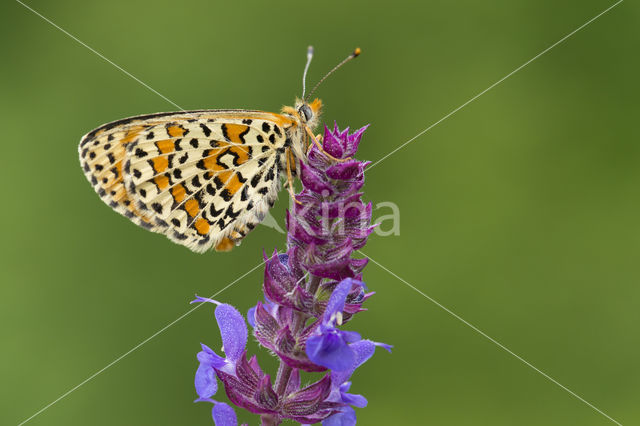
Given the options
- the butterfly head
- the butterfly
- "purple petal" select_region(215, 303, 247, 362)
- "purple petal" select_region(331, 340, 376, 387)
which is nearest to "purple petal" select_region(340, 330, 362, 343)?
"purple petal" select_region(331, 340, 376, 387)

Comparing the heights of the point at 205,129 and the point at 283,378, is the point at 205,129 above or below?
above

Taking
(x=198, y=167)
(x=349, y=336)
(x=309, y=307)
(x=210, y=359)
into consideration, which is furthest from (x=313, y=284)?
(x=198, y=167)

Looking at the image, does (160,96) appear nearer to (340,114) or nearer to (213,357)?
(340,114)

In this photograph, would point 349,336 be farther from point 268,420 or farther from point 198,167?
point 198,167

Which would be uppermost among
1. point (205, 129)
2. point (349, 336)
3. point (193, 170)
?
point (205, 129)

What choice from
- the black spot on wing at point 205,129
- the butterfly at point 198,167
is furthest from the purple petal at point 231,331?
the black spot on wing at point 205,129

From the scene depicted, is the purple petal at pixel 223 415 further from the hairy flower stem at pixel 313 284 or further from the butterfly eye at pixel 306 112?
the butterfly eye at pixel 306 112

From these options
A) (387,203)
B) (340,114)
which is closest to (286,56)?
(340,114)
